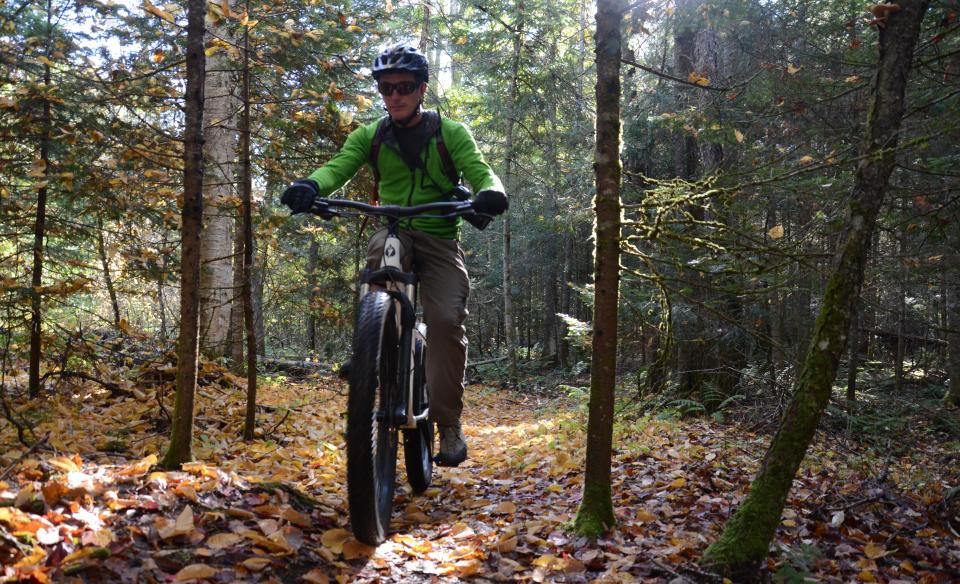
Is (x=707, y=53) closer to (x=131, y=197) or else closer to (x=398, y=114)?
(x=398, y=114)

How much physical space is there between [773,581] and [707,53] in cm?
909

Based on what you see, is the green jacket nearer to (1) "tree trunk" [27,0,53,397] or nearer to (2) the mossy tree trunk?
(2) the mossy tree trunk

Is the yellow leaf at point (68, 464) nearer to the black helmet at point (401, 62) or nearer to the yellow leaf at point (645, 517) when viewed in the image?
the black helmet at point (401, 62)

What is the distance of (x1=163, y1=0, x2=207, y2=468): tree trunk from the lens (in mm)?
3885

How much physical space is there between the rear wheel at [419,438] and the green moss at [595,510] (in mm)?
1246

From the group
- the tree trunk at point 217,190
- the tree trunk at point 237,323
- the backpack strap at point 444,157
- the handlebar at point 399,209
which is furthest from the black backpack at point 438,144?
the tree trunk at point 217,190

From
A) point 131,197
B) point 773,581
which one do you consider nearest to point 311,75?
point 131,197

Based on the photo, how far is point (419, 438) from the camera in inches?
168

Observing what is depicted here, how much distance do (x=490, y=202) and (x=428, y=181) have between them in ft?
2.70

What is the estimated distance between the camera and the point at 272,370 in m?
12.2

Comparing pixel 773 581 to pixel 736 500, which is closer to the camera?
pixel 773 581

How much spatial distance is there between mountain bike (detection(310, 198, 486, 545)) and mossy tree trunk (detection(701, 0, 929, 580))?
175 cm

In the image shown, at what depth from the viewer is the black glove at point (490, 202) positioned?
3.50 meters

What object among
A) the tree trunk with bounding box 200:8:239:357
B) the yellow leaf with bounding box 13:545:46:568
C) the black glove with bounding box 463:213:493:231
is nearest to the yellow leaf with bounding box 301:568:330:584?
the yellow leaf with bounding box 13:545:46:568
